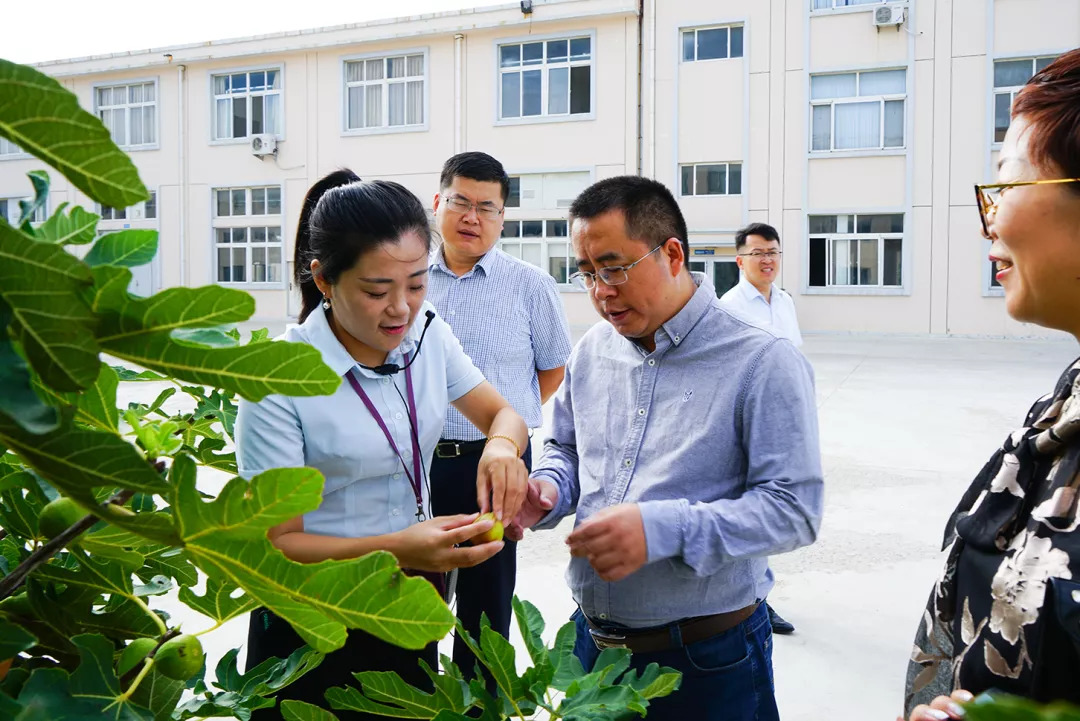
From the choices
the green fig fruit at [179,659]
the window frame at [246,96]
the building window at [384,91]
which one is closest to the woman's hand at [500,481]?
the green fig fruit at [179,659]

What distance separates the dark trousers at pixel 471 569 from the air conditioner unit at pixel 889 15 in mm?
13885

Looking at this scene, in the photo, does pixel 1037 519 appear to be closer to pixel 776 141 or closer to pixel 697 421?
pixel 697 421

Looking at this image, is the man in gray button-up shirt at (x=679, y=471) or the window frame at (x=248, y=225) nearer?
the man in gray button-up shirt at (x=679, y=471)

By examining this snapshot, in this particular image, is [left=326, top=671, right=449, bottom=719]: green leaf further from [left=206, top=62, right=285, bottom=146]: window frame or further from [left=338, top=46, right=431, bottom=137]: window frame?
[left=206, top=62, right=285, bottom=146]: window frame

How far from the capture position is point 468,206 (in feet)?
10.2

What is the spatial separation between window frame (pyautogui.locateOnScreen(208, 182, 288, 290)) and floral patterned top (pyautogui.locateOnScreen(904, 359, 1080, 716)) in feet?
57.6

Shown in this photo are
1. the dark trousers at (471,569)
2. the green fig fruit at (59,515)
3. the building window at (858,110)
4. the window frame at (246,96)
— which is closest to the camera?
the green fig fruit at (59,515)

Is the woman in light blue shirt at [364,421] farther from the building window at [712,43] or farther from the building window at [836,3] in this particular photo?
the building window at [836,3]

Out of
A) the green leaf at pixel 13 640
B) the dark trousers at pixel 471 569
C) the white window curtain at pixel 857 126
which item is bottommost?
the dark trousers at pixel 471 569

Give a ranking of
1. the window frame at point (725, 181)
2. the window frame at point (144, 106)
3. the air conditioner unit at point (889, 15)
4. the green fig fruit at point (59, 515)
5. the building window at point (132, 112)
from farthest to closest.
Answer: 1. the building window at point (132, 112)
2. the window frame at point (144, 106)
3. the window frame at point (725, 181)
4. the air conditioner unit at point (889, 15)
5. the green fig fruit at point (59, 515)

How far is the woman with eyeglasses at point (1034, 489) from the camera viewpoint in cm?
89

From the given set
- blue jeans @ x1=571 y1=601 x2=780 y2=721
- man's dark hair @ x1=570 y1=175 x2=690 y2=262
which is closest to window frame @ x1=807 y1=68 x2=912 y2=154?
man's dark hair @ x1=570 y1=175 x2=690 y2=262

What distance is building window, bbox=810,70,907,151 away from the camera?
585 inches

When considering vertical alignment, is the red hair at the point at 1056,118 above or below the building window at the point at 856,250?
below
